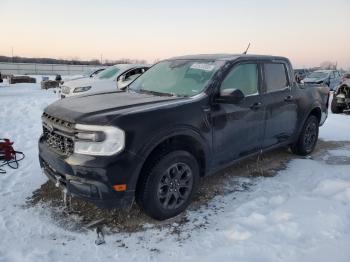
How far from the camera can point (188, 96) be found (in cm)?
396

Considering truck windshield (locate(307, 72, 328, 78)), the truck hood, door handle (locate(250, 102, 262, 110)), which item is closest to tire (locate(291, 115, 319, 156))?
door handle (locate(250, 102, 262, 110))

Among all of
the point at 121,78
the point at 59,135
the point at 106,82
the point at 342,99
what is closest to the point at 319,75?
the point at 342,99

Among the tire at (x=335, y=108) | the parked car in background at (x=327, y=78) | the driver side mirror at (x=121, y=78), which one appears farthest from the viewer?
the parked car in background at (x=327, y=78)

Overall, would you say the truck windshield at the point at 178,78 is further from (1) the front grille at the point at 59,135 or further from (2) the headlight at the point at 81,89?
(2) the headlight at the point at 81,89

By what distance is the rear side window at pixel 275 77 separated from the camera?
4.97 meters

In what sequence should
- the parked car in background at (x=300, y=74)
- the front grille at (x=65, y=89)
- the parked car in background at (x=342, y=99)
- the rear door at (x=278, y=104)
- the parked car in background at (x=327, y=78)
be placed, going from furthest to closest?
the parked car in background at (x=327, y=78), the parked car in background at (x=342, y=99), the front grille at (x=65, y=89), the parked car in background at (x=300, y=74), the rear door at (x=278, y=104)

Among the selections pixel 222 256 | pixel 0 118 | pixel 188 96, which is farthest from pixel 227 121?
pixel 0 118

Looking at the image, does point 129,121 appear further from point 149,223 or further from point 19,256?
point 19,256

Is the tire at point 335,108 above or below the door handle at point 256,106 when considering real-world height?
below

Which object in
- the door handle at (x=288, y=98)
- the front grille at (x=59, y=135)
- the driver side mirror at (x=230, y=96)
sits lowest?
the front grille at (x=59, y=135)

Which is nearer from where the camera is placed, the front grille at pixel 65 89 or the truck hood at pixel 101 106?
the truck hood at pixel 101 106

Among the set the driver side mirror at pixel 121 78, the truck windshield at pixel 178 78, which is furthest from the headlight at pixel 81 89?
the truck windshield at pixel 178 78

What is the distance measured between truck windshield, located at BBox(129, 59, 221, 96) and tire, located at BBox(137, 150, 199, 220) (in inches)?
34.4

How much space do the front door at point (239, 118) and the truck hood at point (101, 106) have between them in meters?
0.62
